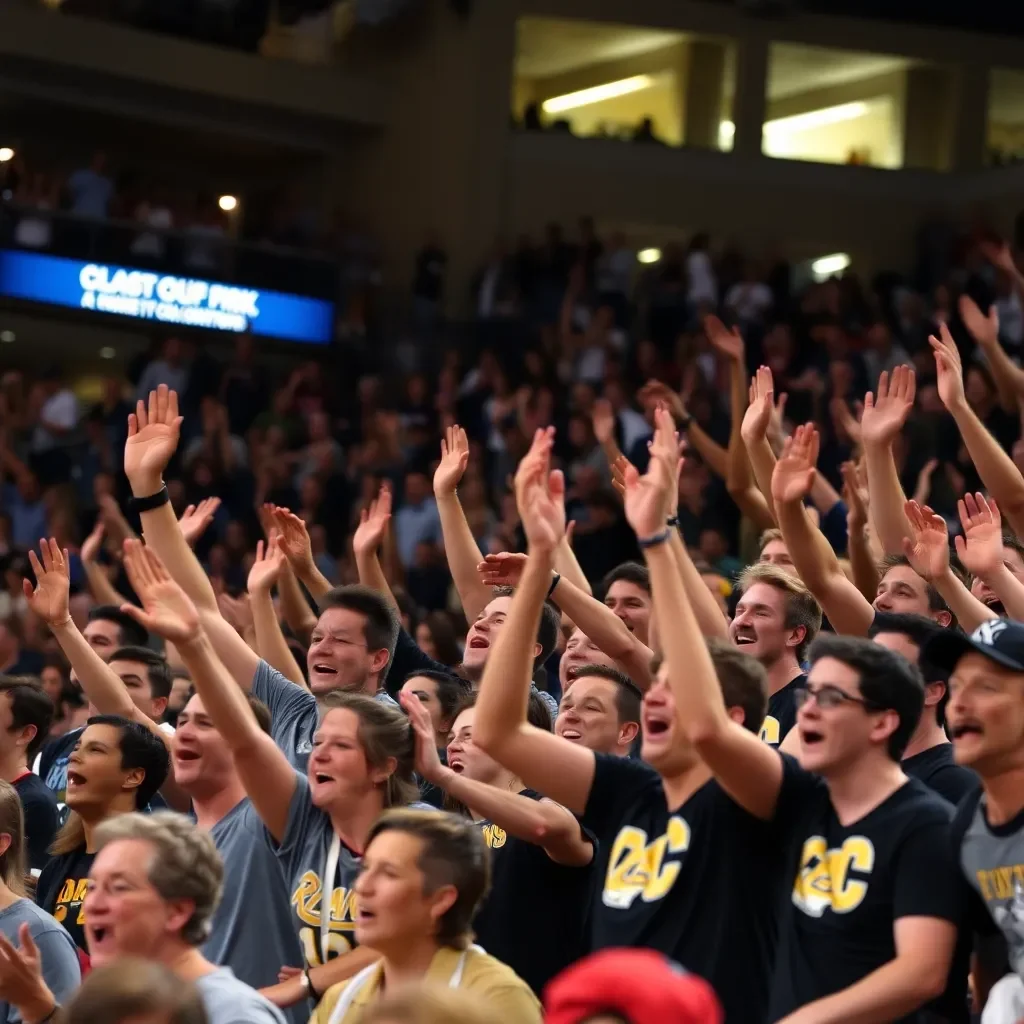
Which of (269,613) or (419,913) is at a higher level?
(269,613)

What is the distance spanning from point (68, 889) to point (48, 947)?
876mm

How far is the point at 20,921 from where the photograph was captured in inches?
180

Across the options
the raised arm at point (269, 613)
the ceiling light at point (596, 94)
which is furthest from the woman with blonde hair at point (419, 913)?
the ceiling light at point (596, 94)

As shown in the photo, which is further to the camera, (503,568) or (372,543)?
(372,543)

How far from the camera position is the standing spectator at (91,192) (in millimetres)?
15977

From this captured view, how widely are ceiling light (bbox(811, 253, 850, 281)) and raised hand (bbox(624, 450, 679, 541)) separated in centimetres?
1421

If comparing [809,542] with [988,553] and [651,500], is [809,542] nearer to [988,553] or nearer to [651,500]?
[988,553]

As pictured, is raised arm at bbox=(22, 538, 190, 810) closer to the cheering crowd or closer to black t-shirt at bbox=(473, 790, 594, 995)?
the cheering crowd

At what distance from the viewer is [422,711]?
4.21m

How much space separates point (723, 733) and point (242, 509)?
9.35 m

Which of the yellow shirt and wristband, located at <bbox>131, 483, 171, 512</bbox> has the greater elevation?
wristband, located at <bbox>131, 483, 171, 512</bbox>

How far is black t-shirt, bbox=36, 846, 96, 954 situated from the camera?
5219mm

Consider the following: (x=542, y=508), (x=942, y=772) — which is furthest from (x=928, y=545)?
(x=542, y=508)

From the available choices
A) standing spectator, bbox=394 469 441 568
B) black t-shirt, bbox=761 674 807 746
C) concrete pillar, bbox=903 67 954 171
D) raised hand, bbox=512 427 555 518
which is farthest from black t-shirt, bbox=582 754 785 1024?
concrete pillar, bbox=903 67 954 171
